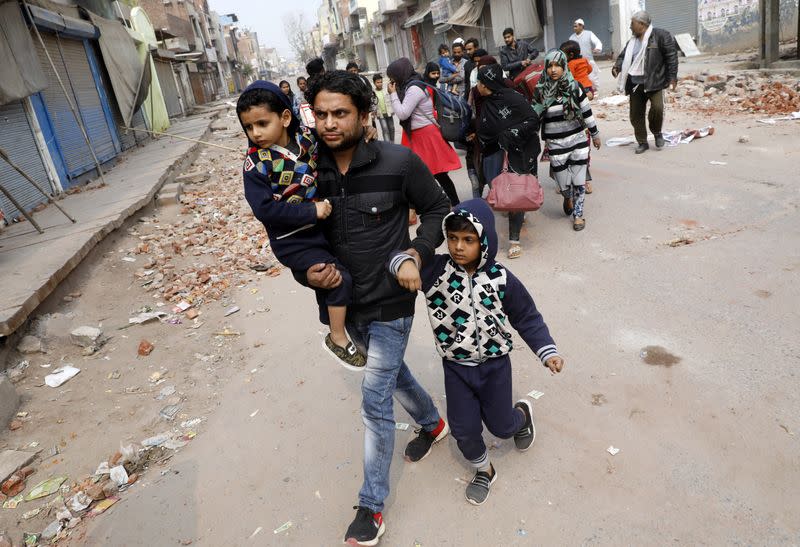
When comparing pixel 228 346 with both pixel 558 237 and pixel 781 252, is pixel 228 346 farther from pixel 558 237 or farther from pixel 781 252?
pixel 781 252

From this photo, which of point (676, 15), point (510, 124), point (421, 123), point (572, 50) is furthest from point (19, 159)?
point (676, 15)

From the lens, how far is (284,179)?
1934 millimetres

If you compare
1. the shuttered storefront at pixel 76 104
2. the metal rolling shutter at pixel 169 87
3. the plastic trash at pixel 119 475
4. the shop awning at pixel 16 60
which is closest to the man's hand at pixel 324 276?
the plastic trash at pixel 119 475

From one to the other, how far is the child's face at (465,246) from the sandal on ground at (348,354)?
0.57m

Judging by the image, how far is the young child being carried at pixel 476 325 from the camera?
2.19 metres

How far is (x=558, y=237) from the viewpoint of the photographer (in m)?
5.37

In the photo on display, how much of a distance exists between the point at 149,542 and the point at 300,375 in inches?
55.9

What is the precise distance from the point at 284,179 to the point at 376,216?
0.36 m

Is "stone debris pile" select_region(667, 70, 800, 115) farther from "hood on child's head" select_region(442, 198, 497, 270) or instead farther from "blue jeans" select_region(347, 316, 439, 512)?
"blue jeans" select_region(347, 316, 439, 512)

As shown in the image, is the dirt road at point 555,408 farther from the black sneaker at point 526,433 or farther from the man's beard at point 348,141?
the man's beard at point 348,141

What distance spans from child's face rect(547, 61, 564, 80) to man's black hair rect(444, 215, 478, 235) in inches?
135

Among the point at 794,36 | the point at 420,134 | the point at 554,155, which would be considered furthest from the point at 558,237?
the point at 794,36

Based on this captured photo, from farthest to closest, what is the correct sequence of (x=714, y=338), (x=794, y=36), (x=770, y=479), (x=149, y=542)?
(x=794, y=36), (x=714, y=338), (x=149, y=542), (x=770, y=479)

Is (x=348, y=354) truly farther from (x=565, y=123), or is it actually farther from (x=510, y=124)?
(x=565, y=123)
